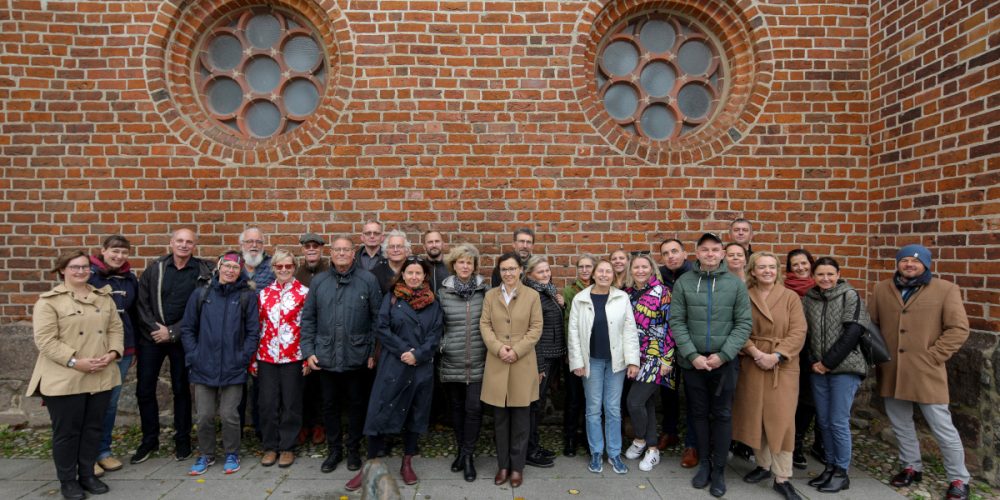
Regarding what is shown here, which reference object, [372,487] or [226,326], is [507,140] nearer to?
[226,326]

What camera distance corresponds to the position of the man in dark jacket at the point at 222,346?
155 inches

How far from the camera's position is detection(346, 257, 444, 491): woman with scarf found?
3775mm

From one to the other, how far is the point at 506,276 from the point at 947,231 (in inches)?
155

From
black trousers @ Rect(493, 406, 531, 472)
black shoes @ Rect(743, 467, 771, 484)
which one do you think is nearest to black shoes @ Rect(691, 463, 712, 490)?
black shoes @ Rect(743, 467, 771, 484)

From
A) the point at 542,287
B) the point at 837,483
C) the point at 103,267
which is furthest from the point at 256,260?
the point at 837,483

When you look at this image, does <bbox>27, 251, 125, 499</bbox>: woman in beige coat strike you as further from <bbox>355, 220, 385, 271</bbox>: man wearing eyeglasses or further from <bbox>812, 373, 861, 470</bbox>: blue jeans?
<bbox>812, 373, 861, 470</bbox>: blue jeans

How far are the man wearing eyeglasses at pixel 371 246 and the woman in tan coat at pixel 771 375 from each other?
3.27m

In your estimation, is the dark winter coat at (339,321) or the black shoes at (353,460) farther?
the black shoes at (353,460)

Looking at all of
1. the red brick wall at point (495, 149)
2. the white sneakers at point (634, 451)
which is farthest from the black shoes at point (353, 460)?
the white sneakers at point (634, 451)

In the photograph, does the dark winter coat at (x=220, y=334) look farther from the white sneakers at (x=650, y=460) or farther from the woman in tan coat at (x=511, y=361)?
the white sneakers at (x=650, y=460)

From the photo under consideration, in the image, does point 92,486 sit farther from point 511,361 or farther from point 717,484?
point 717,484

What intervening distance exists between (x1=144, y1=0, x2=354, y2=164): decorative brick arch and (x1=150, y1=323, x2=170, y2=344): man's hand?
1.89 metres

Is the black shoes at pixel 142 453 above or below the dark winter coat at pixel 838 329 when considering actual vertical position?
below

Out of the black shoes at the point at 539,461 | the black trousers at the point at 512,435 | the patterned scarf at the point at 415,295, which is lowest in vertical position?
the black shoes at the point at 539,461
